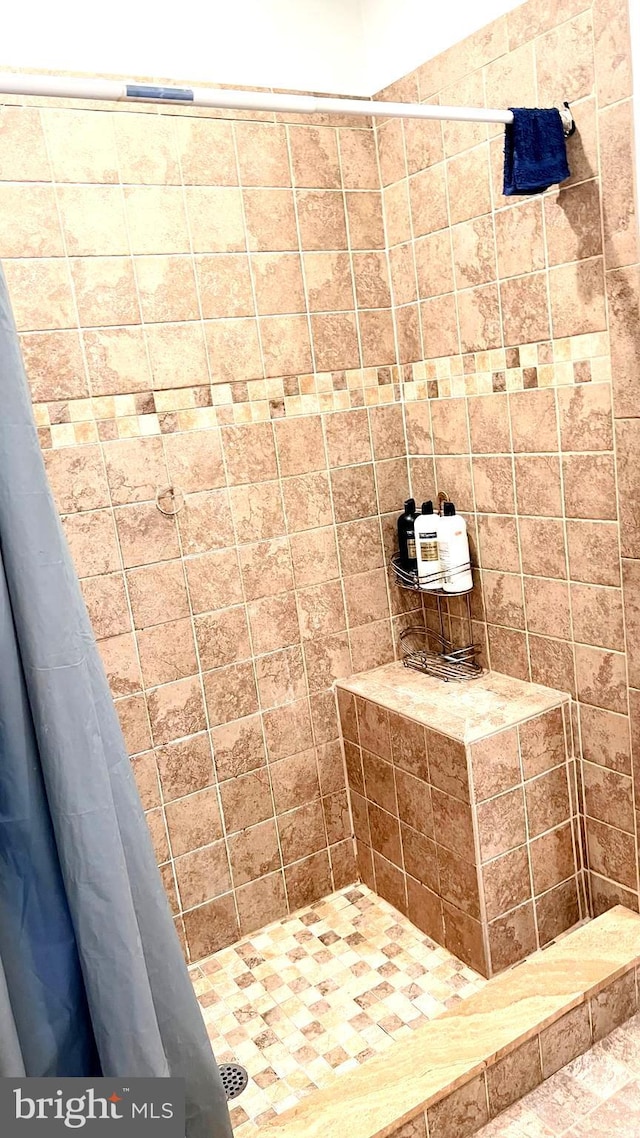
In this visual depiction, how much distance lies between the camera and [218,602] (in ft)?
6.97

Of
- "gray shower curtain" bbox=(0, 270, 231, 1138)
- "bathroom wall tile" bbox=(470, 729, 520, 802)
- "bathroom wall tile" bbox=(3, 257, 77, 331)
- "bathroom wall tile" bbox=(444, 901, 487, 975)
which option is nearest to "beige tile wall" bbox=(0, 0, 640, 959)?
"bathroom wall tile" bbox=(3, 257, 77, 331)

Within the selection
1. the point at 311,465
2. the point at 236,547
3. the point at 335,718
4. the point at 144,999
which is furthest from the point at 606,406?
the point at 144,999

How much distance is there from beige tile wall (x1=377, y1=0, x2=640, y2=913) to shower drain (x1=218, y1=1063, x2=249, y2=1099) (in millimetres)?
947

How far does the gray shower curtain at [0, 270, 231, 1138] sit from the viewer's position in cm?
94

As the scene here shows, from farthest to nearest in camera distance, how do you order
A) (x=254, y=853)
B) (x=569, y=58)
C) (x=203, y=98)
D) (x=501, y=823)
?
1. (x=254, y=853)
2. (x=501, y=823)
3. (x=569, y=58)
4. (x=203, y=98)

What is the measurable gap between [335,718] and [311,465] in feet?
2.37

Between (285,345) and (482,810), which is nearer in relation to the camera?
(482,810)

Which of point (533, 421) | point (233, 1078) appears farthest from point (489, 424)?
point (233, 1078)

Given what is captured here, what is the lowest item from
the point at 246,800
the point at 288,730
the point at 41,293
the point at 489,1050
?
the point at 489,1050

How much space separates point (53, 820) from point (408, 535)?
5.01ft

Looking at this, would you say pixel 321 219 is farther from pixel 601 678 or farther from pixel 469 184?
pixel 601 678

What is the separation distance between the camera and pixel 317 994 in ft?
6.53

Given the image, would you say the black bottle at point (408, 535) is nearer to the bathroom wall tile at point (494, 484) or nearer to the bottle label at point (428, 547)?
the bottle label at point (428, 547)

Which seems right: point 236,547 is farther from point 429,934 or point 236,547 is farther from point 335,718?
point 429,934
